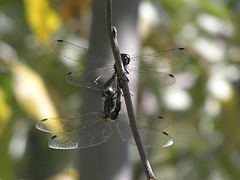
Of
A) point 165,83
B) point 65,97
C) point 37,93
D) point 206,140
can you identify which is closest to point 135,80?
point 165,83

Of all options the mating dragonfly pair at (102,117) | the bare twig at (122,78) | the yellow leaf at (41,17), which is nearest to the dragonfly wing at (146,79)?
the mating dragonfly pair at (102,117)

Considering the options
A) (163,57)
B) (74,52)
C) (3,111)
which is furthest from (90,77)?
(3,111)

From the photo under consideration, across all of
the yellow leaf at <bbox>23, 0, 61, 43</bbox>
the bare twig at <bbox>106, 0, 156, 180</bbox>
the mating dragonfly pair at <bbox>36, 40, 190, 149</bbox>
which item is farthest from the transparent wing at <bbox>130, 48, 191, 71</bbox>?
the yellow leaf at <bbox>23, 0, 61, 43</bbox>

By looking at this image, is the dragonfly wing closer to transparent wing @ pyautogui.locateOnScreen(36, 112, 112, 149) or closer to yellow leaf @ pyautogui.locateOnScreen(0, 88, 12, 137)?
transparent wing @ pyautogui.locateOnScreen(36, 112, 112, 149)

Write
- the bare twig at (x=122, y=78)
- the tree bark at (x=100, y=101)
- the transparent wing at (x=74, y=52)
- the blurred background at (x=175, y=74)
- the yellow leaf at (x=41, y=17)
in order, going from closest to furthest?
the bare twig at (x=122, y=78), the transparent wing at (x=74, y=52), the tree bark at (x=100, y=101), the yellow leaf at (x=41, y=17), the blurred background at (x=175, y=74)

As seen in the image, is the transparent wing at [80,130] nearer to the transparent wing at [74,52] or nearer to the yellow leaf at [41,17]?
the transparent wing at [74,52]

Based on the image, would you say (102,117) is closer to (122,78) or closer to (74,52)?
(74,52)

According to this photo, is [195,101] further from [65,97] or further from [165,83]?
[165,83]

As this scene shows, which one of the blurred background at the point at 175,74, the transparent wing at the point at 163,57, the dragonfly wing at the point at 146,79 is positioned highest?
the transparent wing at the point at 163,57
